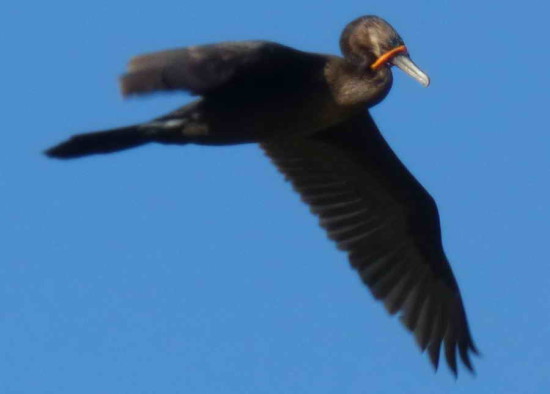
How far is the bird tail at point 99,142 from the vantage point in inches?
468

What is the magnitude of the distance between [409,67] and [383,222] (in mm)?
2587

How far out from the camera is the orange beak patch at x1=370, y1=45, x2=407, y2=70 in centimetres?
1202

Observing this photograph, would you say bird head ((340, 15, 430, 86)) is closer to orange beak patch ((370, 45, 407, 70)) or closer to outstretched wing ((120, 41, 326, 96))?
orange beak patch ((370, 45, 407, 70))

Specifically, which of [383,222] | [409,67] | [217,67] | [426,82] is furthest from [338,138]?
[217,67]

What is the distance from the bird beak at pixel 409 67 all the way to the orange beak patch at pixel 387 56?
0.02 metres

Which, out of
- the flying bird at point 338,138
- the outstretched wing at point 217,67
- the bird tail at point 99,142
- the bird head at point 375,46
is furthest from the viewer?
the bird head at point 375,46

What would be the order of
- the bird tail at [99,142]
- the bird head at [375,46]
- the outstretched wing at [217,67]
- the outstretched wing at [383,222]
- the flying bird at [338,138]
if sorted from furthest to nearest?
the outstretched wing at [383,222], the bird head at [375,46], the bird tail at [99,142], the flying bird at [338,138], the outstretched wing at [217,67]

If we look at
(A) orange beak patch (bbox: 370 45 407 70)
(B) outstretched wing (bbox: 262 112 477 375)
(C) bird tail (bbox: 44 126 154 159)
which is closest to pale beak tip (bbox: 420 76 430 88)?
(A) orange beak patch (bbox: 370 45 407 70)

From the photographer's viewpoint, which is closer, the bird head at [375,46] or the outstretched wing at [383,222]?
the bird head at [375,46]

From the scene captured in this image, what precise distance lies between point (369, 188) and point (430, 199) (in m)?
0.46

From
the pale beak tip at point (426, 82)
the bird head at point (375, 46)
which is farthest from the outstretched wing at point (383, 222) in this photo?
the pale beak tip at point (426, 82)

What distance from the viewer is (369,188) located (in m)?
14.2

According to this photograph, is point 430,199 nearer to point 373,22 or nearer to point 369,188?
point 369,188

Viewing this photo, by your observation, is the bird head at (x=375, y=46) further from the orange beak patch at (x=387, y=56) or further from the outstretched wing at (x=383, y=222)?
the outstretched wing at (x=383, y=222)
